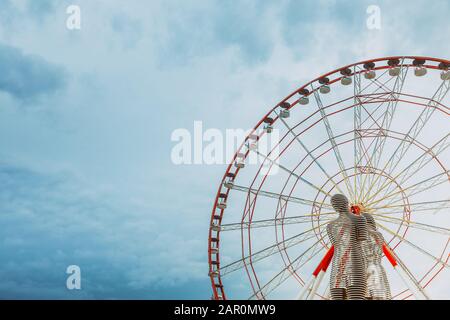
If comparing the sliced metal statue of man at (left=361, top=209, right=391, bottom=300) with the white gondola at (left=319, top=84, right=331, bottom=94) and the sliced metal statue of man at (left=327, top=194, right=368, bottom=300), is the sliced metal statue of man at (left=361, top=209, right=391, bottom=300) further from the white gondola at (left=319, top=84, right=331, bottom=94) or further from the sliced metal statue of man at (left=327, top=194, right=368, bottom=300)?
the white gondola at (left=319, top=84, right=331, bottom=94)

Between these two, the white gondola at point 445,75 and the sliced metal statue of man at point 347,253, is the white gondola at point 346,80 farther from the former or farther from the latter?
the sliced metal statue of man at point 347,253

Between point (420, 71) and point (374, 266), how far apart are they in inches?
460

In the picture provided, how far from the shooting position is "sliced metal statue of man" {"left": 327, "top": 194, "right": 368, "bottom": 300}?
24.1 m

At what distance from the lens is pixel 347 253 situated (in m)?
25.0

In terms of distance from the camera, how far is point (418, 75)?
1101 inches

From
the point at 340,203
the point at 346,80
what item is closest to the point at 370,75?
the point at 346,80

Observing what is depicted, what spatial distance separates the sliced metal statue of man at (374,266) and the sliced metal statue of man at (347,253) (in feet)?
1.39

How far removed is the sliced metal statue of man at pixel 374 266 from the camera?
2447 cm

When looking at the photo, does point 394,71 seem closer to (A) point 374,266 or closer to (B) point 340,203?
(B) point 340,203

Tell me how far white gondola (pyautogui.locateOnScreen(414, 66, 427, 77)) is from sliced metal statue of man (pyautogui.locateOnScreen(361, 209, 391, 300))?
8.91m

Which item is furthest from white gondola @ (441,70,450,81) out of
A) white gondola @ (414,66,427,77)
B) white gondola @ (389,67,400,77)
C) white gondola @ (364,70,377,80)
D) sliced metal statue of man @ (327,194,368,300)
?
sliced metal statue of man @ (327,194,368,300)
